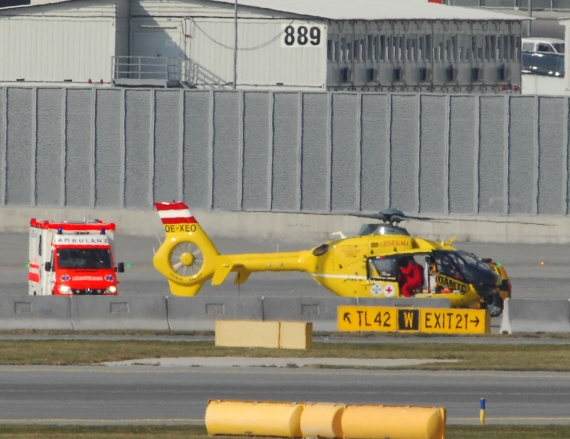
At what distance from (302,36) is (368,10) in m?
7.25

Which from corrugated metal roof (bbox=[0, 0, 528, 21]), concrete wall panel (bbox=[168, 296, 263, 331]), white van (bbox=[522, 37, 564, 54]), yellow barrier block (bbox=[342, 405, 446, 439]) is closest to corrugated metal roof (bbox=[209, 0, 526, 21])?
corrugated metal roof (bbox=[0, 0, 528, 21])

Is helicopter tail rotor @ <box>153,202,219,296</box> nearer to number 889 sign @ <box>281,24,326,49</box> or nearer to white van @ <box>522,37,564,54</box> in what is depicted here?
number 889 sign @ <box>281,24,326,49</box>

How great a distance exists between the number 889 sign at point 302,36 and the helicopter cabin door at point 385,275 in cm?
2713

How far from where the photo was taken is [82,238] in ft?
107

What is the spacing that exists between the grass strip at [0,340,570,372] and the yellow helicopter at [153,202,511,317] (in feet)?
10.5

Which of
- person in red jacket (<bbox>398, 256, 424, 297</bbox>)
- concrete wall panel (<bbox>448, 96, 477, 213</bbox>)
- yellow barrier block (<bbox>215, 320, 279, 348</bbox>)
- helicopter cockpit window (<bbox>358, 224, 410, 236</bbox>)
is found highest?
concrete wall panel (<bbox>448, 96, 477, 213</bbox>)

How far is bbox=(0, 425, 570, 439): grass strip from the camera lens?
1811cm

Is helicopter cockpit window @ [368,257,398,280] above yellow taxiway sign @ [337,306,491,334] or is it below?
above

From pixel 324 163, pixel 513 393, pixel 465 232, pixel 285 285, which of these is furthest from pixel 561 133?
pixel 513 393

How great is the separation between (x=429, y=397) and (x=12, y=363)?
8004mm

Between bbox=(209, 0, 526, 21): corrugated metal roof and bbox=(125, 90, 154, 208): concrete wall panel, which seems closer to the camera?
bbox=(125, 90, 154, 208): concrete wall panel

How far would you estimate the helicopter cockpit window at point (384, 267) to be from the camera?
31.2m

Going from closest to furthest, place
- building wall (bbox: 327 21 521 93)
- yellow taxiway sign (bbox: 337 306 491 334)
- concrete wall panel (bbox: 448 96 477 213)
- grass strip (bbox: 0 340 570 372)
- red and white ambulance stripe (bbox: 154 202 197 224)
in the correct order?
grass strip (bbox: 0 340 570 372) → yellow taxiway sign (bbox: 337 306 491 334) → red and white ambulance stripe (bbox: 154 202 197 224) → concrete wall panel (bbox: 448 96 477 213) → building wall (bbox: 327 21 521 93)

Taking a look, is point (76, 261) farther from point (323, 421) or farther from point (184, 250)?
point (323, 421)
